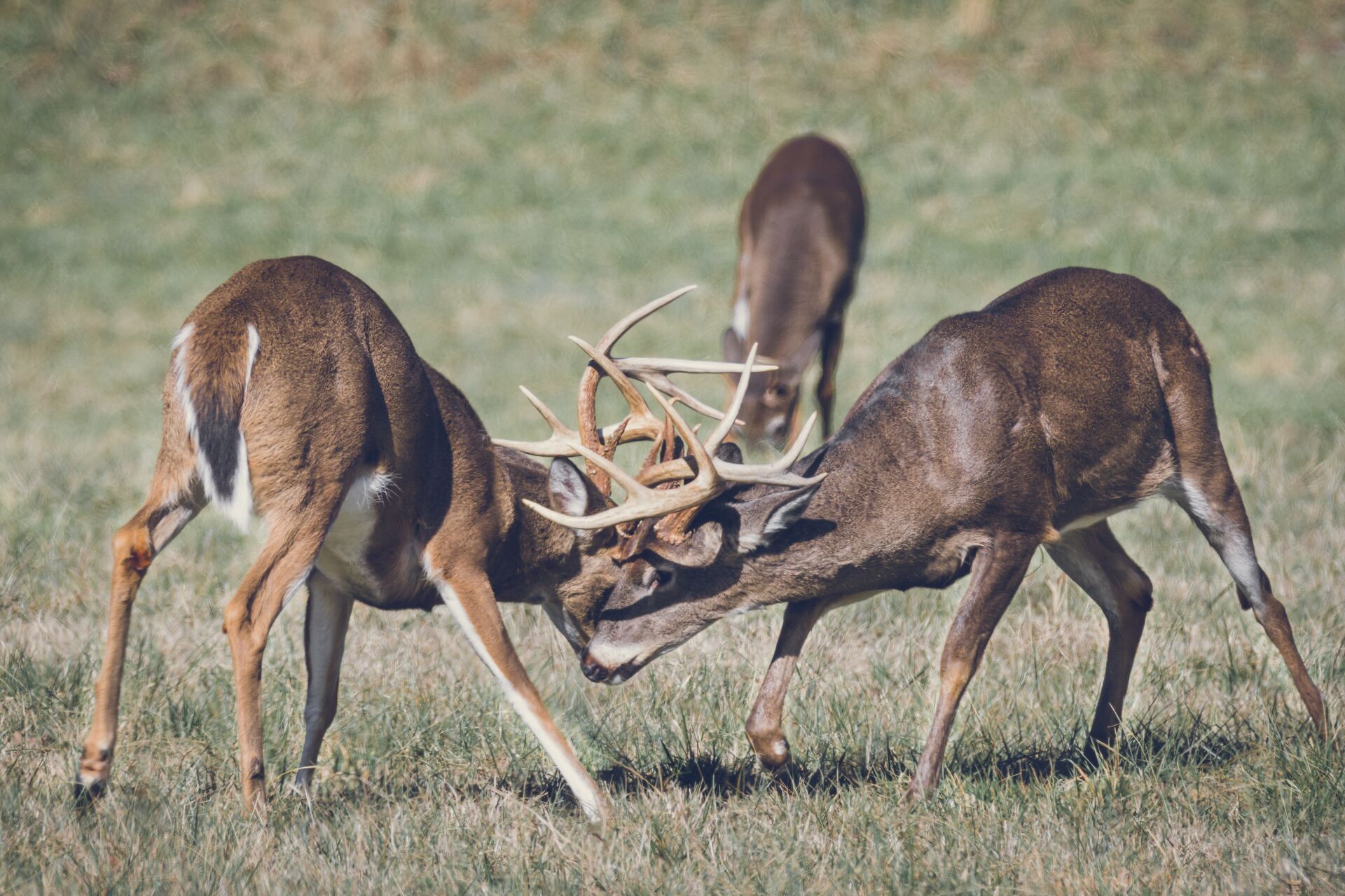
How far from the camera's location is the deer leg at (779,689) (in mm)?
4879

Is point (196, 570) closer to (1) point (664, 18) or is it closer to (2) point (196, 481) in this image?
(2) point (196, 481)

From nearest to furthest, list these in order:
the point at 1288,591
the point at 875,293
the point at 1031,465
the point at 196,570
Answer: the point at 1031,465 → the point at 1288,591 → the point at 196,570 → the point at 875,293

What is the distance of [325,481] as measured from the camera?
4.52m

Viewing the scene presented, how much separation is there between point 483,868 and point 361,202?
15.1 meters

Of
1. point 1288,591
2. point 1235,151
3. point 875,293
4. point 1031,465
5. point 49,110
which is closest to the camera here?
point 1031,465

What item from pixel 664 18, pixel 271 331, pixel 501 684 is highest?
pixel 664 18

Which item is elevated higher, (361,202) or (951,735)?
(361,202)

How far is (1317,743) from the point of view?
479cm

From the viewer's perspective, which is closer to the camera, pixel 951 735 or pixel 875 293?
pixel 951 735

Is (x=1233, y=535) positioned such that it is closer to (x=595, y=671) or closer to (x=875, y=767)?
(x=875, y=767)

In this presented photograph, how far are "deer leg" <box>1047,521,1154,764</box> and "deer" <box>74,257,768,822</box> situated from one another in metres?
1.41

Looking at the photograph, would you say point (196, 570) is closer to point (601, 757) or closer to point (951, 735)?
point (601, 757)

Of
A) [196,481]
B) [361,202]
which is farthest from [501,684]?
[361,202]

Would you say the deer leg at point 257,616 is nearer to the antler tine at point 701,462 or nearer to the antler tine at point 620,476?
the antler tine at point 620,476
